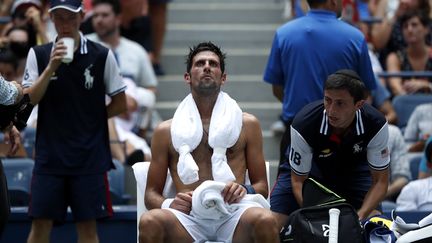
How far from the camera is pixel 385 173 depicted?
7254mm

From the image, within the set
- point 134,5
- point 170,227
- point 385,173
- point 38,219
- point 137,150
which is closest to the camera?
point 170,227

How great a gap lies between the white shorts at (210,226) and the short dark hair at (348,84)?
85 cm

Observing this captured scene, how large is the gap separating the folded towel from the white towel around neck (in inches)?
7.7

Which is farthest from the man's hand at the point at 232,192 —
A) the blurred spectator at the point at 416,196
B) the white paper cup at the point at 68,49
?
the blurred spectator at the point at 416,196

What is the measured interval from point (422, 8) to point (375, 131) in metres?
4.84

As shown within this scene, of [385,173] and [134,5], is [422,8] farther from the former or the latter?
[385,173]

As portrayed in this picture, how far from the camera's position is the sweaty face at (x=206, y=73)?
717cm

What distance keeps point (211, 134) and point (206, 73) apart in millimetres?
362

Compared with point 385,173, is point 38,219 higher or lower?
lower

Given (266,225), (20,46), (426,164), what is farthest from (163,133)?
(20,46)

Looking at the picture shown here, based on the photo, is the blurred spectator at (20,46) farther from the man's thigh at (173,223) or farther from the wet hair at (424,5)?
the wet hair at (424,5)

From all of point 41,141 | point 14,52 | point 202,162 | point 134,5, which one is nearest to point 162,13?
point 134,5

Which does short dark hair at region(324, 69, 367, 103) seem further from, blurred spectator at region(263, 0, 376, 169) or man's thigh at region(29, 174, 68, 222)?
man's thigh at region(29, 174, 68, 222)

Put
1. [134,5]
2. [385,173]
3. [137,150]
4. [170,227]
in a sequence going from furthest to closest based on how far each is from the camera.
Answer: [134,5] < [137,150] < [385,173] < [170,227]
